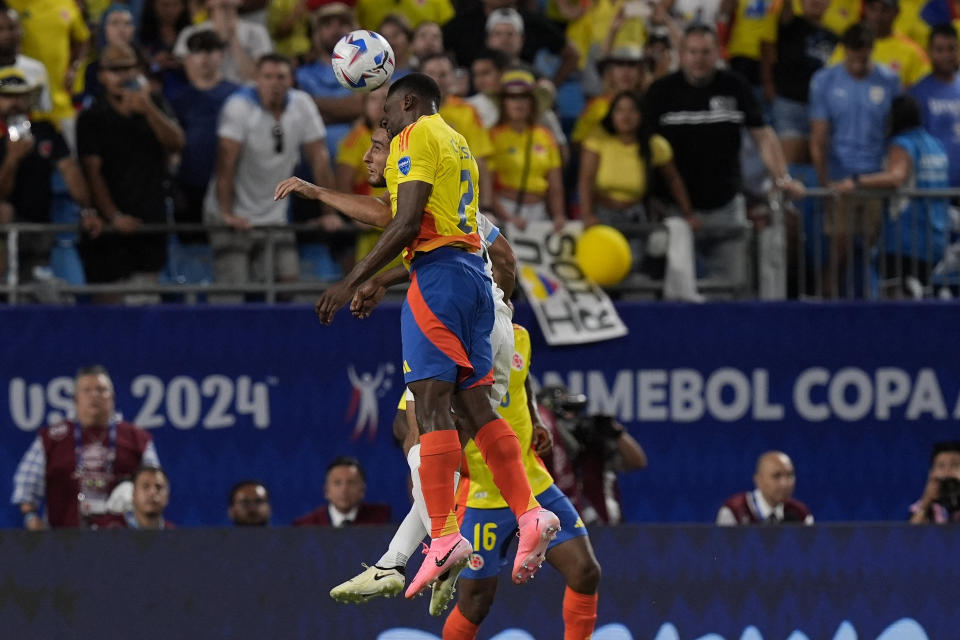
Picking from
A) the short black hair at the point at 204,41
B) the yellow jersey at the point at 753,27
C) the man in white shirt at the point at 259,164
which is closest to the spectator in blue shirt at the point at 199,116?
the short black hair at the point at 204,41

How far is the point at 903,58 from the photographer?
15641mm

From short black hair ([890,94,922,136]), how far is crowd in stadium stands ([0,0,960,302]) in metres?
0.02

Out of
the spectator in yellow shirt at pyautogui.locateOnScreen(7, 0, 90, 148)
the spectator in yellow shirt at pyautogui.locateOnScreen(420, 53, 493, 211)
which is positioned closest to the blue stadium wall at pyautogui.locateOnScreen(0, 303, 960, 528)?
the spectator in yellow shirt at pyautogui.locateOnScreen(420, 53, 493, 211)

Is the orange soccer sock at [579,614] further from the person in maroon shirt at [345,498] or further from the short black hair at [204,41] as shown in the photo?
the short black hair at [204,41]

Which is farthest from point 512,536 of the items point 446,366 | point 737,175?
point 737,175

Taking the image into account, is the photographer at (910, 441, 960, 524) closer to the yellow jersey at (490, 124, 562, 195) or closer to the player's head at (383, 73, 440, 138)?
the yellow jersey at (490, 124, 562, 195)

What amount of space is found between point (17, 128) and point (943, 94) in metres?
7.30

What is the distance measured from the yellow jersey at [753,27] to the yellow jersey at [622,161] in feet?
7.11

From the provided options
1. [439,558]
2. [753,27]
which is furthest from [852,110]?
[439,558]

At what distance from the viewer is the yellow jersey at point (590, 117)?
14602 millimetres

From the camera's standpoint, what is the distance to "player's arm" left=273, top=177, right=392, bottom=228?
8.55m

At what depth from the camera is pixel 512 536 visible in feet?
32.3

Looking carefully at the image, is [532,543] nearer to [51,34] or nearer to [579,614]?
[579,614]

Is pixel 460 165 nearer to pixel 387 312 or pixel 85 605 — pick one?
pixel 85 605
